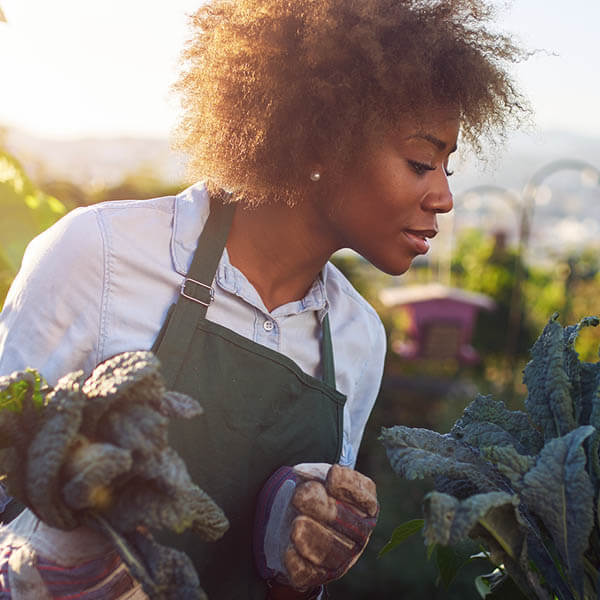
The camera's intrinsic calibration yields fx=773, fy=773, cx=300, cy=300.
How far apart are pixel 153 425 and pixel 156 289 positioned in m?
0.56

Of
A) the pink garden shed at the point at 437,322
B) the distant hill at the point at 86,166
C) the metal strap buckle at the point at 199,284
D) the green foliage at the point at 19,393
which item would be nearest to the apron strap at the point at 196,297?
the metal strap buckle at the point at 199,284

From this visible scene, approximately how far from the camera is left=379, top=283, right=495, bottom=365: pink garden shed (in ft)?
19.7

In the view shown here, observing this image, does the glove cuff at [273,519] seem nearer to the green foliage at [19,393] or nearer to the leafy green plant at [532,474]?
the leafy green plant at [532,474]

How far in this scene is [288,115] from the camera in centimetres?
146

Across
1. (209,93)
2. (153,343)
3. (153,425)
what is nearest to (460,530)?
(153,425)

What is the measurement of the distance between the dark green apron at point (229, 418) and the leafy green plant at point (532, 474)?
39 cm

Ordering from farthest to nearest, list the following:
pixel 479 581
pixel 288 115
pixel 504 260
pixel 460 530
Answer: pixel 504 260, pixel 288 115, pixel 479 581, pixel 460 530

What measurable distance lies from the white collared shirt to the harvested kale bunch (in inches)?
15.6

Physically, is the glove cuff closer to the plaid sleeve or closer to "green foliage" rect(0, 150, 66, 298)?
the plaid sleeve

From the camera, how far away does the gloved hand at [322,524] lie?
44.8 inches

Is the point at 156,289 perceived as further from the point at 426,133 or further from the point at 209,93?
the point at 426,133

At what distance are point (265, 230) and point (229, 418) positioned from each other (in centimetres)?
38

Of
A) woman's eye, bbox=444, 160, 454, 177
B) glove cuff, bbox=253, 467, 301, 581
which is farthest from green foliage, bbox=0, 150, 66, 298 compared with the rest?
woman's eye, bbox=444, 160, 454, 177

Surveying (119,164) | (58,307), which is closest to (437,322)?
(119,164)
